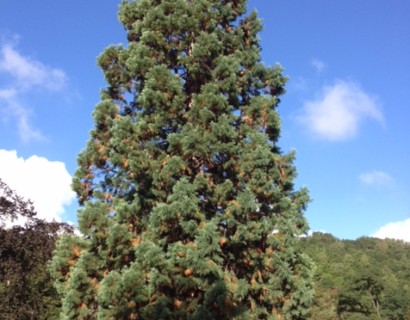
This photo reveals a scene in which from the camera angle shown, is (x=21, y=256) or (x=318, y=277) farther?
(x=318, y=277)

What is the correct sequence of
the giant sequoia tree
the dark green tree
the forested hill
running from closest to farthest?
the giant sequoia tree, the dark green tree, the forested hill

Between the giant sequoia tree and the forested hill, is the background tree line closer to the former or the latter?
the forested hill

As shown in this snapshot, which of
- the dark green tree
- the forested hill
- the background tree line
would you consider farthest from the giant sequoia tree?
the forested hill

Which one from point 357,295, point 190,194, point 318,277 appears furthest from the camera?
point 318,277

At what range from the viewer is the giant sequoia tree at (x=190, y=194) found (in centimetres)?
977

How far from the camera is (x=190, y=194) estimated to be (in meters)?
10.1

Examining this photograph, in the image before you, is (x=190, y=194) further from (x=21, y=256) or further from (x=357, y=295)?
(x=357, y=295)

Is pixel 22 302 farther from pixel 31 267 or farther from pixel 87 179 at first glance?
pixel 87 179

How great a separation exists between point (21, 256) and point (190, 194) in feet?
37.5

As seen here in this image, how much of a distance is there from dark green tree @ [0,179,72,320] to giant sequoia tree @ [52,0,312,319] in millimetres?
5618

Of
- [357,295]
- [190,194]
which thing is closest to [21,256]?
[190,194]

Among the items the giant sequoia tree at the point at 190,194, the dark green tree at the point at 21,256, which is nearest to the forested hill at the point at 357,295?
the dark green tree at the point at 21,256

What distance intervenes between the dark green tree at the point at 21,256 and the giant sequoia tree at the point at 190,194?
562 cm

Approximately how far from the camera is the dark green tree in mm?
17125
